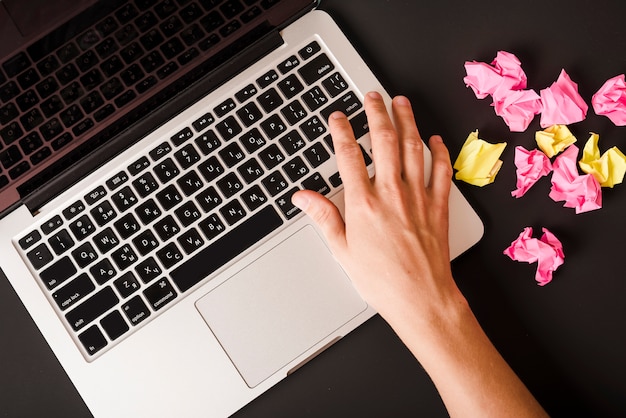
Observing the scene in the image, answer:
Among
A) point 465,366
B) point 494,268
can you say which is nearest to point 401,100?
point 494,268

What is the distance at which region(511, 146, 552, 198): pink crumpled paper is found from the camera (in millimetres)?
792

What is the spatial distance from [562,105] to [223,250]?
0.50 meters

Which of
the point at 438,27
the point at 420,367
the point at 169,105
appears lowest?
the point at 420,367

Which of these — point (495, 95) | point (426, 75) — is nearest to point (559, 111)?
point (495, 95)

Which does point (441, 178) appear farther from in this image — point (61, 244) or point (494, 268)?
point (61, 244)

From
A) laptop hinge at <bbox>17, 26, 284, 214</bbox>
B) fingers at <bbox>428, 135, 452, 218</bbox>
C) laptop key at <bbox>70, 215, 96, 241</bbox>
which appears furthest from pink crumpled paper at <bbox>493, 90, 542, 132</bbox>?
laptop key at <bbox>70, 215, 96, 241</bbox>

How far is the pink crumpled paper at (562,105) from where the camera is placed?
2.61 ft

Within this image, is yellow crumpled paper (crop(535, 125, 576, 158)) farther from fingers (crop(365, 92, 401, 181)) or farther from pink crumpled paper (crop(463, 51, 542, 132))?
fingers (crop(365, 92, 401, 181))

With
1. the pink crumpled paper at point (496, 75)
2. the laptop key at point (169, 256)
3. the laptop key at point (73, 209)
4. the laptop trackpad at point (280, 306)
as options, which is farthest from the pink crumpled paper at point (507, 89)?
the laptop key at point (73, 209)

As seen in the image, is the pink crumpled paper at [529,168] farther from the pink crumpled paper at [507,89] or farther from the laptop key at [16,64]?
the laptop key at [16,64]

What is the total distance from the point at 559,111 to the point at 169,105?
544 millimetres

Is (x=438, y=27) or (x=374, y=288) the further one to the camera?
(x=438, y=27)

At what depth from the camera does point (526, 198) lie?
0.81 m

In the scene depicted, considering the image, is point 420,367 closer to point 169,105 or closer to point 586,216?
point 586,216
